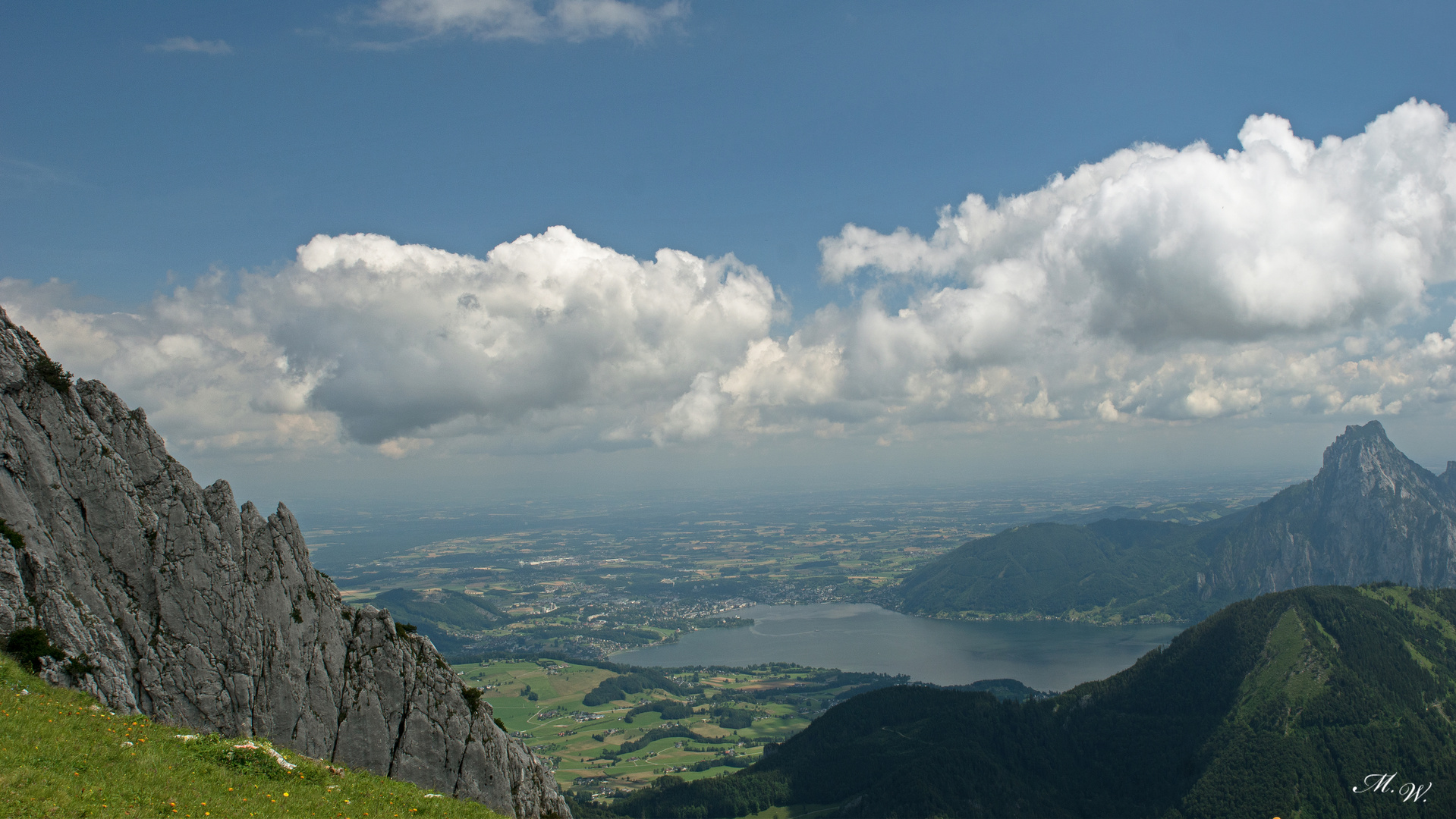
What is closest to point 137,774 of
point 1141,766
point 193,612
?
point 193,612

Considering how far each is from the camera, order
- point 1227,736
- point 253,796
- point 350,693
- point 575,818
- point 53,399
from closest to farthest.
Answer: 1. point 253,796
2. point 53,399
3. point 350,693
4. point 575,818
5. point 1227,736

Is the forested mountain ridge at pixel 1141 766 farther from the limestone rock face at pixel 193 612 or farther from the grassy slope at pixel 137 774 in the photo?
the grassy slope at pixel 137 774

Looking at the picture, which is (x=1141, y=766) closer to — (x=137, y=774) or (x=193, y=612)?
(x=193, y=612)

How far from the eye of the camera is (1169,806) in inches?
6604

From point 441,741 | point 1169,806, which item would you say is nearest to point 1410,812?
point 1169,806

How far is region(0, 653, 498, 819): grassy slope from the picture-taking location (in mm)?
19781

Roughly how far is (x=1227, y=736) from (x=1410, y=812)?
34363 mm

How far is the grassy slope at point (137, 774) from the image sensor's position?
19.8 meters

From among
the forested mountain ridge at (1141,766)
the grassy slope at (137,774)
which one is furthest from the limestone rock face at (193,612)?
the forested mountain ridge at (1141,766)

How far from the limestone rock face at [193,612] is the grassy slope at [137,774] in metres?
7.09

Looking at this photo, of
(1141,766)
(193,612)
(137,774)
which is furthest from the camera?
(1141,766)

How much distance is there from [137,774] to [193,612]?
22843mm

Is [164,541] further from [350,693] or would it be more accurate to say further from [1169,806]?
[1169,806]

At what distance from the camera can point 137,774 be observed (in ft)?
73.7
